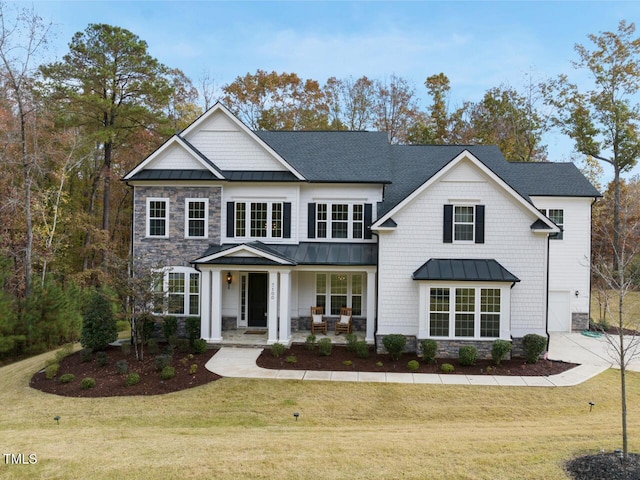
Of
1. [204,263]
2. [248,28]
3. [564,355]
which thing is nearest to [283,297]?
[204,263]

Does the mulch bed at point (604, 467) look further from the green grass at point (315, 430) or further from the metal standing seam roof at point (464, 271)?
the metal standing seam roof at point (464, 271)

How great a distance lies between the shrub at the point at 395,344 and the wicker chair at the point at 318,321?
3.46 metres

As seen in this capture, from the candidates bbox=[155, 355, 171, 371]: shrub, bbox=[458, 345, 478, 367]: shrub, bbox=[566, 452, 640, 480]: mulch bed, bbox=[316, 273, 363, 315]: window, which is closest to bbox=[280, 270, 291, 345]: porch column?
bbox=[316, 273, 363, 315]: window

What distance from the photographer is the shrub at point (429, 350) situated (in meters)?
13.8

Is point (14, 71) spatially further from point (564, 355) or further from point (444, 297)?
point (564, 355)

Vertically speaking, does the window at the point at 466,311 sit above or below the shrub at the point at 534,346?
above

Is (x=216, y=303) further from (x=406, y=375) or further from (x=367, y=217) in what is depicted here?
(x=406, y=375)

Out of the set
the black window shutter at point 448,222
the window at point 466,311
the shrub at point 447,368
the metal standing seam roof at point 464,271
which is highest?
the black window shutter at point 448,222

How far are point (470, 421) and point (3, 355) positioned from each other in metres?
17.8

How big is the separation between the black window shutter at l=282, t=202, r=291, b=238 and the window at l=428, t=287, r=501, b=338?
6161 millimetres

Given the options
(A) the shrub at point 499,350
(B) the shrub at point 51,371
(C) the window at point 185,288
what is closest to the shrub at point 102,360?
(B) the shrub at point 51,371

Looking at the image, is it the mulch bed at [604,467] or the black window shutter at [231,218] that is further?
the black window shutter at [231,218]

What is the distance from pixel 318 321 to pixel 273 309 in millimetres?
2496

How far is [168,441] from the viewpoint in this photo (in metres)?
8.07
